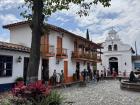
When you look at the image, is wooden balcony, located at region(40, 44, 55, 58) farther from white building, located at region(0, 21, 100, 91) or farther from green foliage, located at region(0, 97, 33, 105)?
green foliage, located at region(0, 97, 33, 105)

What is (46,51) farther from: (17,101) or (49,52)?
(17,101)

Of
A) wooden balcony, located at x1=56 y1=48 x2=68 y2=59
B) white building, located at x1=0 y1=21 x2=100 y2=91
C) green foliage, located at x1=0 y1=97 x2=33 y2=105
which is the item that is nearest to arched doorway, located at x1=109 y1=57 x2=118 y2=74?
white building, located at x1=0 y1=21 x2=100 y2=91

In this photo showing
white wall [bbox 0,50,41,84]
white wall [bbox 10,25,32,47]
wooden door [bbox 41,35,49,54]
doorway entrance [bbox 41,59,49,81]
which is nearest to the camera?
white wall [bbox 0,50,41,84]

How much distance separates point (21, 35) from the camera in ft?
104

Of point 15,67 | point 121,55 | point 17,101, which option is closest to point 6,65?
point 15,67

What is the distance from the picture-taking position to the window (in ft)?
73.7

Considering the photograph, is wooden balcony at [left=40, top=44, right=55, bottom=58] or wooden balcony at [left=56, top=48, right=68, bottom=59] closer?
wooden balcony at [left=40, top=44, right=55, bottom=58]

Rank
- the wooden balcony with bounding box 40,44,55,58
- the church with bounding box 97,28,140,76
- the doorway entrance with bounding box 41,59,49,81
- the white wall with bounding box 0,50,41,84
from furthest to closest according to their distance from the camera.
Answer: the church with bounding box 97,28,140,76 < the doorway entrance with bounding box 41,59,49,81 < the wooden balcony with bounding box 40,44,55,58 < the white wall with bounding box 0,50,41,84

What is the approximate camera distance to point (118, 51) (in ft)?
210

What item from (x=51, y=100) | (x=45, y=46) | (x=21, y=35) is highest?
(x=21, y=35)

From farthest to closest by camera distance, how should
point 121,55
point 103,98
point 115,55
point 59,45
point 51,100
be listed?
point 115,55 → point 121,55 → point 59,45 → point 103,98 → point 51,100

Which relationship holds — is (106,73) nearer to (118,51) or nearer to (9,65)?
(118,51)

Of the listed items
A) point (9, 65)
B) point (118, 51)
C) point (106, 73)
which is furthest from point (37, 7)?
point (118, 51)

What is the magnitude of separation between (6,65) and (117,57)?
4301cm
